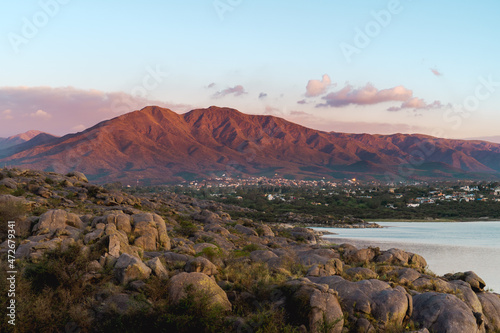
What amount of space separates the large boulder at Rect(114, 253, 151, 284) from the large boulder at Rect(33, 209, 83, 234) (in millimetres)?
8733

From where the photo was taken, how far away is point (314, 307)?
16156mm

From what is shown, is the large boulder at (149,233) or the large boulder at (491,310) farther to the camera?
the large boulder at (149,233)

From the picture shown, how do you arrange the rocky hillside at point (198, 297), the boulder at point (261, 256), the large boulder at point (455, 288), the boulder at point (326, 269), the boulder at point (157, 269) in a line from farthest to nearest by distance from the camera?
the boulder at point (261, 256)
the boulder at point (326, 269)
the large boulder at point (455, 288)
the boulder at point (157, 269)
the rocky hillside at point (198, 297)

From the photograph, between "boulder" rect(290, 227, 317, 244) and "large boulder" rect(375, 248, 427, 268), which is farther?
"boulder" rect(290, 227, 317, 244)

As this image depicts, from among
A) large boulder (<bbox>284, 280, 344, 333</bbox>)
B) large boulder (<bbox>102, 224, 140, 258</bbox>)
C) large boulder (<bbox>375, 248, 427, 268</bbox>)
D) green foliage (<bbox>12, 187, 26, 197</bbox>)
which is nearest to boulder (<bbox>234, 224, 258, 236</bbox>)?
large boulder (<bbox>375, 248, 427, 268</bbox>)

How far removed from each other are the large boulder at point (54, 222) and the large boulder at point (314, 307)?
49.6 ft

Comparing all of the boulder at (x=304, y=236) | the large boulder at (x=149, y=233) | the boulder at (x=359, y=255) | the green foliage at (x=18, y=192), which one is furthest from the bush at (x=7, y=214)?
the boulder at (x=304, y=236)

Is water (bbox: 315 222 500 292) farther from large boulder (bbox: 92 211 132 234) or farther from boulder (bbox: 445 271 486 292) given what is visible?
large boulder (bbox: 92 211 132 234)

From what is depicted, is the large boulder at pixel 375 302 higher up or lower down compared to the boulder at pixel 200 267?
lower down

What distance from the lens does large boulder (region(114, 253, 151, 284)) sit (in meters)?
17.4

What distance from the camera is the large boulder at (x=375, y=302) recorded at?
17219 millimetres

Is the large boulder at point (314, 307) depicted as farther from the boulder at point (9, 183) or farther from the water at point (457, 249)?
the boulder at point (9, 183)

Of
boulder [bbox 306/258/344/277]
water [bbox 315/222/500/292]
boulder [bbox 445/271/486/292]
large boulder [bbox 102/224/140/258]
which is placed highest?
large boulder [bbox 102/224/140/258]

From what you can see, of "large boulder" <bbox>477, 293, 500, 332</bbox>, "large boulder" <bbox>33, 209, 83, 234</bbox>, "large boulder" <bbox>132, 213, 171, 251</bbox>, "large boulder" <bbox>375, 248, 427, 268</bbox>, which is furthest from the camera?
"large boulder" <bbox>375, 248, 427, 268</bbox>
